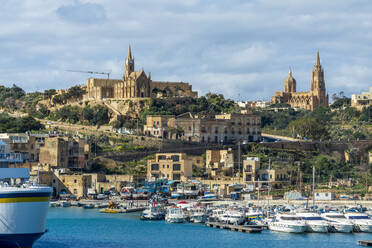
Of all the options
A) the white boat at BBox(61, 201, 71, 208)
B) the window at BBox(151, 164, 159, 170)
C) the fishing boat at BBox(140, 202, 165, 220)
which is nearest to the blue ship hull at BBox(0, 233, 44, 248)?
the fishing boat at BBox(140, 202, 165, 220)

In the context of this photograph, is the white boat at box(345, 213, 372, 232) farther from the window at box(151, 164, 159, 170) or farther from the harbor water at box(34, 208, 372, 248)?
the window at box(151, 164, 159, 170)

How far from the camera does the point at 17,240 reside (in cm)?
5619

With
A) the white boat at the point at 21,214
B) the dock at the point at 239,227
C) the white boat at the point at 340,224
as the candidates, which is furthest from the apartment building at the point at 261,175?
the white boat at the point at 21,214

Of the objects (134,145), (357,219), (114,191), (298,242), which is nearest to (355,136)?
(134,145)

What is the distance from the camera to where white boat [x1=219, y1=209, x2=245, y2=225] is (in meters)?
79.9

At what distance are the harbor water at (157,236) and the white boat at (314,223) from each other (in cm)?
87

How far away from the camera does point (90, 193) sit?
337ft

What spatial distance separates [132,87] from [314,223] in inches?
3188

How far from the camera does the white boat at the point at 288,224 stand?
7506 cm

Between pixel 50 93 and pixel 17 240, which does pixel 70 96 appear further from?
pixel 17 240

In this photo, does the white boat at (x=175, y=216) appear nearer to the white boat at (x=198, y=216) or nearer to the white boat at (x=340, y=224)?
the white boat at (x=198, y=216)

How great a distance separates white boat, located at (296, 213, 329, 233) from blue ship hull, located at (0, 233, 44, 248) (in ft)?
99.3

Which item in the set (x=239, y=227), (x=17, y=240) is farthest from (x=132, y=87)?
(x=17, y=240)

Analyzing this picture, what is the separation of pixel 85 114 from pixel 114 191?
4112cm
